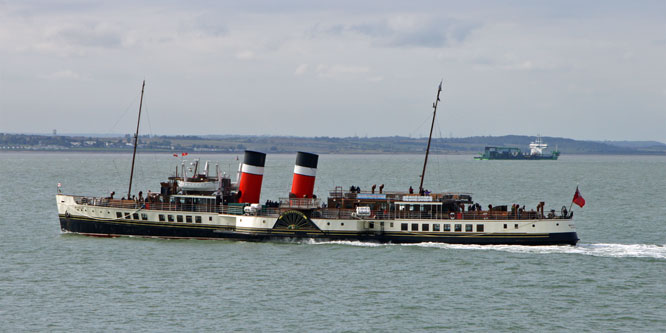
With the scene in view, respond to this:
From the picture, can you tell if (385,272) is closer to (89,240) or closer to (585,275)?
(585,275)

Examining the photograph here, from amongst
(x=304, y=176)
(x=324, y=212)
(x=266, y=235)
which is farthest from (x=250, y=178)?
(x=324, y=212)

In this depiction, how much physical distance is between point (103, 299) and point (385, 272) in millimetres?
15384

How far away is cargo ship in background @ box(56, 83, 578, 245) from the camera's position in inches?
2073

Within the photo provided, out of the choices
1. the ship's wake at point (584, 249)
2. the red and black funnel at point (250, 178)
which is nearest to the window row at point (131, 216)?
the red and black funnel at point (250, 178)

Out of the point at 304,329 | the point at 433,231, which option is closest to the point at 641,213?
the point at 433,231

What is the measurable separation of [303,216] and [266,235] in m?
2.92

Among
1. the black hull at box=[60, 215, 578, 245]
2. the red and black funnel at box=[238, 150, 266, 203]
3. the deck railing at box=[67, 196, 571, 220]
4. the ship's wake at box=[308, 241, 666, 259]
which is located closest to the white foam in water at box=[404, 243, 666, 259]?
the ship's wake at box=[308, 241, 666, 259]

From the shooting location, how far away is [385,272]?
45594 millimetres

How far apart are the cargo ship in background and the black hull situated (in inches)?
2.5

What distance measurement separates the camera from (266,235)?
181 ft

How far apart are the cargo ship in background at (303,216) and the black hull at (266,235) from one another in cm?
6

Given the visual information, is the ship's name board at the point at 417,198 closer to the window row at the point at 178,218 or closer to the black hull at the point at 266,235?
the black hull at the point at 266,235

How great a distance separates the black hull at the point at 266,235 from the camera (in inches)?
2061

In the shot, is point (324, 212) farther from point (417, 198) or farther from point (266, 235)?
point (417, 198)
